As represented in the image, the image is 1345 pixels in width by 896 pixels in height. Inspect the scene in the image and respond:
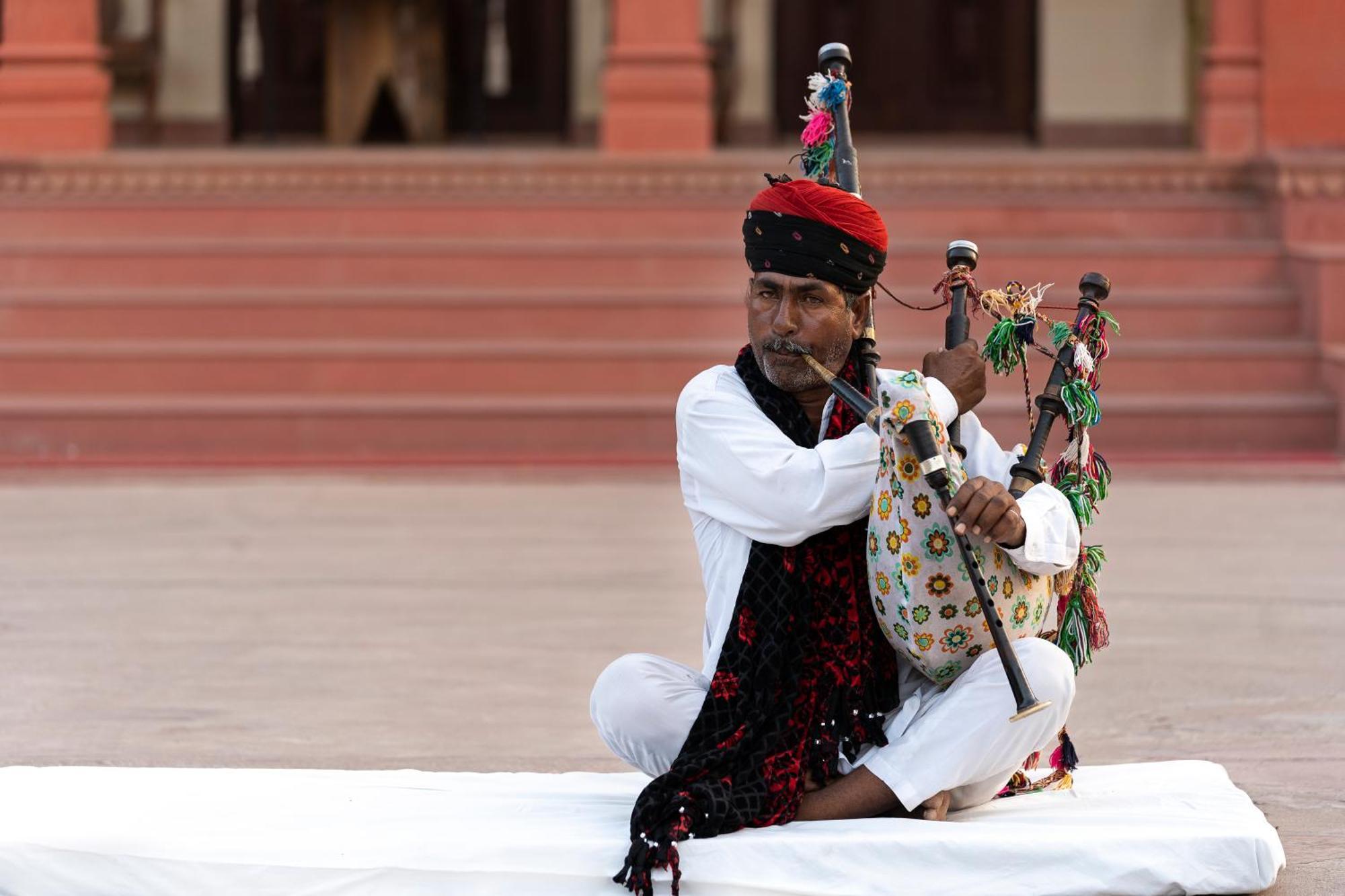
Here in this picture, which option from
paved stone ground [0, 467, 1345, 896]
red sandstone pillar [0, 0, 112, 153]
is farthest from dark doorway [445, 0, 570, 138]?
paved stone ground [0, 467, 1345, 896]

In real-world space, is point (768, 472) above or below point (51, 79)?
below

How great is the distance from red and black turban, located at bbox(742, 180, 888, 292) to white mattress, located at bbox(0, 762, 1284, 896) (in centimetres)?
104

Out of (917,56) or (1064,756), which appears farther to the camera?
(917,56)

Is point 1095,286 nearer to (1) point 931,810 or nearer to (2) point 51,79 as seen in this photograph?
(1) point 931,810

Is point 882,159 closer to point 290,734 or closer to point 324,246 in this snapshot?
point 324,246

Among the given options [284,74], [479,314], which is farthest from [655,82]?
[284,74]

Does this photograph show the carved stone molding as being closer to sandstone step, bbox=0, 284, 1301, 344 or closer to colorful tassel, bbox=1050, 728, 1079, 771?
sandstone step, bbox=0, 284, 1301, 344

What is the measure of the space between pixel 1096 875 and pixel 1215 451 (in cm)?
821

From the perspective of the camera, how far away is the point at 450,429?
12.0 meters

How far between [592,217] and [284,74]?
542 centimetres

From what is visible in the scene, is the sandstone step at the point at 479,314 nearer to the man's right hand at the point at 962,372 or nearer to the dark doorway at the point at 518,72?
the dark doorway at the point at 518,72

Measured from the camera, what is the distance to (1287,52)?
1365 centimetres

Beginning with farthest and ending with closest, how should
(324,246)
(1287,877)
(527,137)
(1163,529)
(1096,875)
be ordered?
(527,137)
(324,246)
(1163,529)
(1287,877)
(1096,875)

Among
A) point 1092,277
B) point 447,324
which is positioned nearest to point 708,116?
point 447,324
